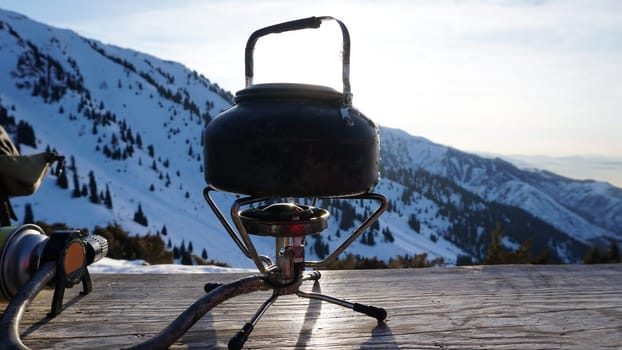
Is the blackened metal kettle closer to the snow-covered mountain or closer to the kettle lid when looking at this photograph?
the kettle lid

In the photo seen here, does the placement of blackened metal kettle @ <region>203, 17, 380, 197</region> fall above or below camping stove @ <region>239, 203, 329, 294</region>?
above

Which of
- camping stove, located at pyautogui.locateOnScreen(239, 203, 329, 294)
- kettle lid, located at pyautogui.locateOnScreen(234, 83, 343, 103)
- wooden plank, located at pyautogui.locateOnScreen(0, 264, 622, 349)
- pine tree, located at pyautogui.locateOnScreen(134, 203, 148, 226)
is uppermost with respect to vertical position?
kettle lid, located at pyautogui.locateOnScreen(234, 83, 343, 103)

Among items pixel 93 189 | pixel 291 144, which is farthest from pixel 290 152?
pixel 93 189

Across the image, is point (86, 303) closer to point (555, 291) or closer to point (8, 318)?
point (8, 318)

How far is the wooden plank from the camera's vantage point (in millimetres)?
2988

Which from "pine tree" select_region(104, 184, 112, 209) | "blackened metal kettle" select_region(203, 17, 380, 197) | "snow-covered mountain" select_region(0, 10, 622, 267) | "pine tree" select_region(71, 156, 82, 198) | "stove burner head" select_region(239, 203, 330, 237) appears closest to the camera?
"blackened metal kettle" select_region(203, 17, 380, 197)

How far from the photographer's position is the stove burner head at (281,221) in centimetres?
276

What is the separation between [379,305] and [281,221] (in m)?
1.36

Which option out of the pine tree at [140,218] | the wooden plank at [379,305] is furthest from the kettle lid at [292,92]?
the pine tree at [140,218]

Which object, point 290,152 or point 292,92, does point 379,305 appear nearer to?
point 290,152

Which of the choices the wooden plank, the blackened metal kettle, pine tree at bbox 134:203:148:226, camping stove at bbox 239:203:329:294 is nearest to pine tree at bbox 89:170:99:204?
pine tree at bbox 134:203:148:226

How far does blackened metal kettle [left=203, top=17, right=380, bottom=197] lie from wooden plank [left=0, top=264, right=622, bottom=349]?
3.54 ft

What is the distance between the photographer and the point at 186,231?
4377 inches

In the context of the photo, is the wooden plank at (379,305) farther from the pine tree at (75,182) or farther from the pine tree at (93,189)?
the pine tree at (75,182)
